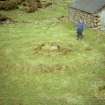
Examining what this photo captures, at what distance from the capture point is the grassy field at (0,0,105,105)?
73.8 feet

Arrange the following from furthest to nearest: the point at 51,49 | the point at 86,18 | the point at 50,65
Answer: the point at 86,18 → the point at 51,49 → the point at 50,65

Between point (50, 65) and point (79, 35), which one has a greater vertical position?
point (50, 65)

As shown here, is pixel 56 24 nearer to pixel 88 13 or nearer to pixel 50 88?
pixel 88 13

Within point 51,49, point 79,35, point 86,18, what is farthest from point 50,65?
point 86,18

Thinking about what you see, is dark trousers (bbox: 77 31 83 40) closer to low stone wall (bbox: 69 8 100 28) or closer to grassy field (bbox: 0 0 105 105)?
grassy field (bbox: 0 0 105 105)

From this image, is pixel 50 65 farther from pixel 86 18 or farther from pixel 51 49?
pixel 86 18

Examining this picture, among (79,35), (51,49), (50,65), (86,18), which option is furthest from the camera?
(86,18)

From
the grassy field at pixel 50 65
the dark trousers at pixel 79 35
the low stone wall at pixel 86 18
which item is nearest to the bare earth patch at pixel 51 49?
the grassy field at pixel 50 65

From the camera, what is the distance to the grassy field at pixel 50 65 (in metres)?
22.5

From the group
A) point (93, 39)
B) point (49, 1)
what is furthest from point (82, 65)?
point (49, 1)

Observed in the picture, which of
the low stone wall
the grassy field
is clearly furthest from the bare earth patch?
the low stone wall

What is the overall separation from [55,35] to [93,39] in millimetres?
3974

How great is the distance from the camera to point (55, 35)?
3506 centimetres

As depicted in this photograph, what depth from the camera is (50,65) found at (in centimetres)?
2745
